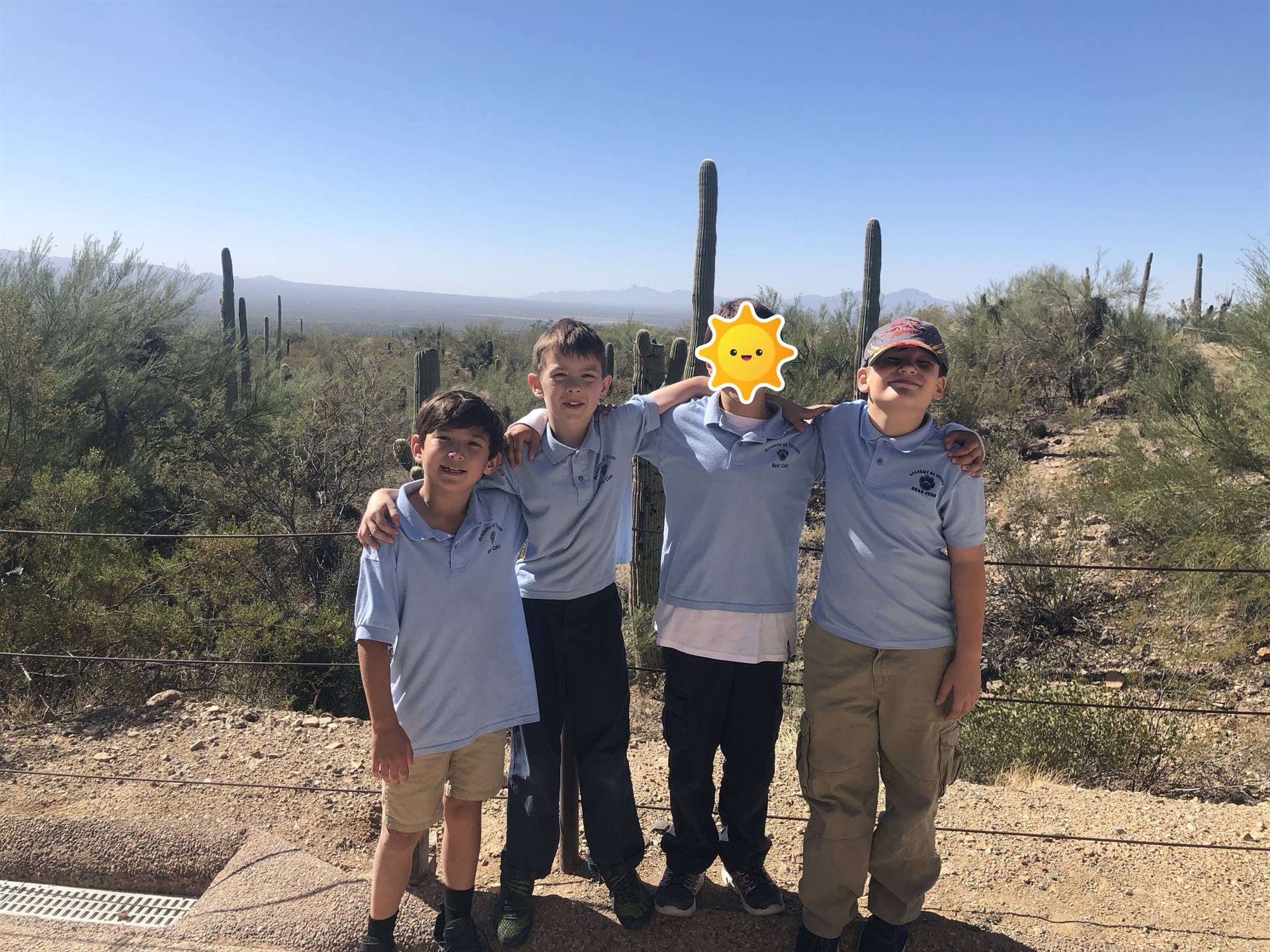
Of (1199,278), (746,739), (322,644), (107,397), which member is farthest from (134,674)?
(1199,278)

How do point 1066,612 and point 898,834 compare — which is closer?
point 898,834

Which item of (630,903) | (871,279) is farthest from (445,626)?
(871,279)

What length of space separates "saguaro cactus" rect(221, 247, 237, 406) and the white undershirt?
10894 millimetres

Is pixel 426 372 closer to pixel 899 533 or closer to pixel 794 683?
pixel 794 683

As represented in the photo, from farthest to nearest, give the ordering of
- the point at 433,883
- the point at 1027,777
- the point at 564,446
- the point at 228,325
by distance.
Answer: the point at 228,325 → the point at 1027,777 → the point at 433,883 → the point at 564,446

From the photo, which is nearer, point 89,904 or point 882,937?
point 882,937

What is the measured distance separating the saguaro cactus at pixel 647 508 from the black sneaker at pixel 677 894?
3489 mm

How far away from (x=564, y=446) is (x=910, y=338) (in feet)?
3.21

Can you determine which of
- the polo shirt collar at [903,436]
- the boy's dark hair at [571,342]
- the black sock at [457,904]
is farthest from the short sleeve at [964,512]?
the black sock at [457,904]

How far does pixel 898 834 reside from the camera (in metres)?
2.30

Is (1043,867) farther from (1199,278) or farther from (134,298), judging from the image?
(1199,278)

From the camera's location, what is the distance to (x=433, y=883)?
9.03ft

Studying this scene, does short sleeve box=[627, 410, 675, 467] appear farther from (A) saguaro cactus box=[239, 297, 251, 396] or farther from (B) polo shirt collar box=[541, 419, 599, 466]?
(A) saguaro cactus box=[239, 297, 251, 396]

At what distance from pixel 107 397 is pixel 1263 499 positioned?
38.8 ft
